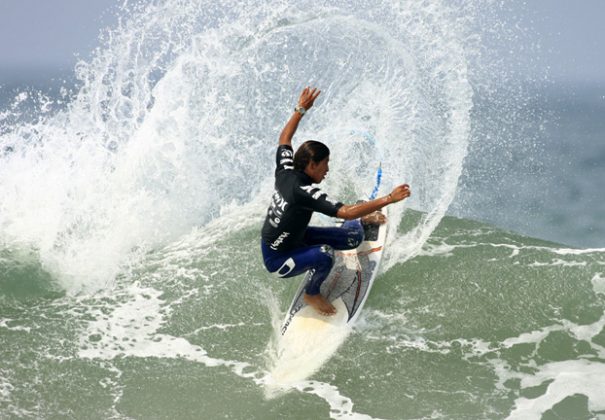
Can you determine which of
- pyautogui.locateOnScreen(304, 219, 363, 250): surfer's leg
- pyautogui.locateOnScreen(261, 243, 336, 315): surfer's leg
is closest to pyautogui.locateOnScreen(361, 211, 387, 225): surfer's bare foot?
pyautogui.locateOnScreen(304, 219, 363, 250): surfer's leg

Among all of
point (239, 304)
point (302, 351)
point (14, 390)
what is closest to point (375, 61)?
point (239, 304)

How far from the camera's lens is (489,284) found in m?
8.16

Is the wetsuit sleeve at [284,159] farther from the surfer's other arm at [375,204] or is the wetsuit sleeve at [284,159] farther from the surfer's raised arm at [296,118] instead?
the surfer's other arm at [375,204]

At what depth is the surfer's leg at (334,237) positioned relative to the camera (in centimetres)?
711

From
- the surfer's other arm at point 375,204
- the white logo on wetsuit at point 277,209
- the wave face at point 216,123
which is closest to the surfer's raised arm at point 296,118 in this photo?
the white logo on wetsuit at point 277,209

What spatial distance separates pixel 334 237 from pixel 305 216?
3.15ft

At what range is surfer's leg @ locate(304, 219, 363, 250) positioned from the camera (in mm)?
7109

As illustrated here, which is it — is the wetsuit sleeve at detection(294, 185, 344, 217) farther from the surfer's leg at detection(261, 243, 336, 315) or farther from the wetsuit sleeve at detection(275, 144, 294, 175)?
the surfer's leg at detection(261, 243, 336, 315)

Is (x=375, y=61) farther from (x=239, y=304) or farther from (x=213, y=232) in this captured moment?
(x=239, y=304)

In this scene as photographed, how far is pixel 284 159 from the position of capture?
6496 millimetres

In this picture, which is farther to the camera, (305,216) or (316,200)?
(305,216)

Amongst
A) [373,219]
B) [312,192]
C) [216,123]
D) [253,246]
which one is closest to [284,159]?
[312,192]

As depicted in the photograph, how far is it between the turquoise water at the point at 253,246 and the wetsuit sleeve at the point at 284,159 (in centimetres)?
189

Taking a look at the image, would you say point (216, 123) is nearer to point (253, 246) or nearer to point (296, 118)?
point (253, 246)
